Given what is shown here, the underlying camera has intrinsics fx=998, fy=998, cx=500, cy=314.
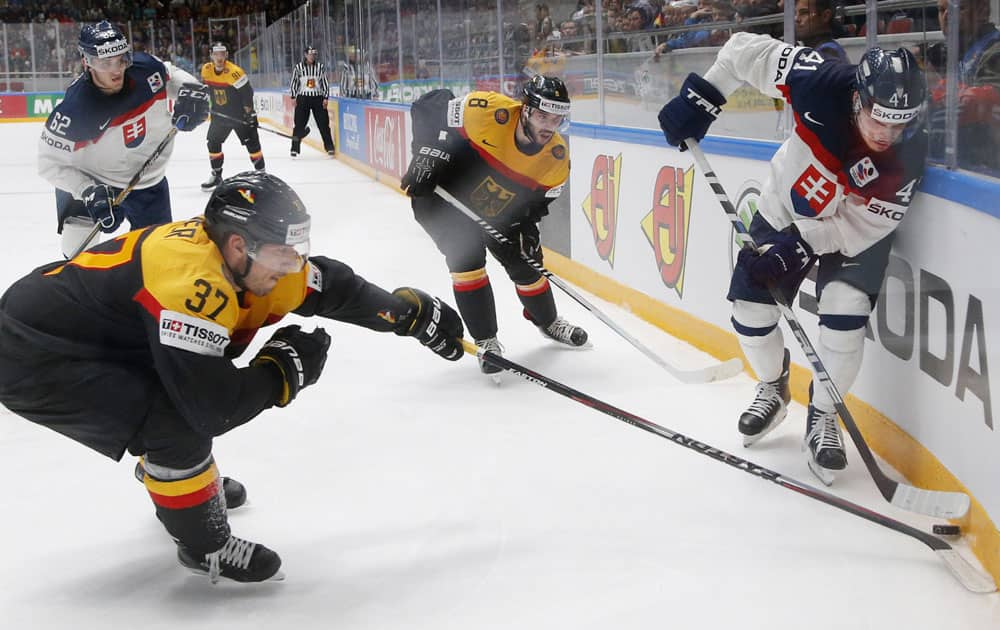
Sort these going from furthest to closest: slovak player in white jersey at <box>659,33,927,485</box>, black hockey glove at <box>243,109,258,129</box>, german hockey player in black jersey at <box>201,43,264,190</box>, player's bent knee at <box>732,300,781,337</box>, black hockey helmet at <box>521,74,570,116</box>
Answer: black hockey glove at <box>243,109,258,129</box>
german hockey player in black jersey at <box>201,43,264,190</box>
black hockey helmet at <box>521,74,570,116</box>
player's bent knee at <box>732,300,781,337</box>
slovak player in white jersey at <box>659,33,927,485</box>

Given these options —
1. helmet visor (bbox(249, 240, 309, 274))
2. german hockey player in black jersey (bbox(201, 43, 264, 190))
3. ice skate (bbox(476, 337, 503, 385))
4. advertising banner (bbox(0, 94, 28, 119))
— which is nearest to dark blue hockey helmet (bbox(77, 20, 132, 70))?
ice skate (bbox(476, 337, 503, 385))

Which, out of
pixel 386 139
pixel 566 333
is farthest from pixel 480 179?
pixel 386 139

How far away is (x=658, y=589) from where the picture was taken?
1.99 m

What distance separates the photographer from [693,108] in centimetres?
287

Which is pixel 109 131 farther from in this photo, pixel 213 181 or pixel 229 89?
pixel 229 89

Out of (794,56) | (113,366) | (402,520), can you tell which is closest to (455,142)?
(794,56)

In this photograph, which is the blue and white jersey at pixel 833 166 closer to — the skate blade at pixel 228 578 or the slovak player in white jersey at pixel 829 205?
the slovak player in white jersey at pixel 829 205

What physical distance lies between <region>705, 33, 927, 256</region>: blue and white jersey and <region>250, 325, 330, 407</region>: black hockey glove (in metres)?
1.25

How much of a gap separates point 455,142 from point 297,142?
8.85 meters

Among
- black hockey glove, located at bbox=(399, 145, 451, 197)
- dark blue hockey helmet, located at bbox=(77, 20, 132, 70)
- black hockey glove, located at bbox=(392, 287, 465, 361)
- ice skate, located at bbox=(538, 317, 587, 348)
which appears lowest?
ice skate, located at bbox=(538, 317, 587, 348)

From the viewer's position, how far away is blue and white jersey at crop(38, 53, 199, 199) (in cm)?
361

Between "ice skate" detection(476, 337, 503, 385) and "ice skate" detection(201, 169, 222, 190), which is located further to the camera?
"ice skate" detection(201, 169, 222, 190)

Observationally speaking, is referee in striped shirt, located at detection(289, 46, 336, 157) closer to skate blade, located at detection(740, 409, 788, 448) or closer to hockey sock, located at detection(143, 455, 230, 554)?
skate blade, located at detection(740, 409, 788, 448)

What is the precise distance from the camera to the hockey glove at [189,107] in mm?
3941
